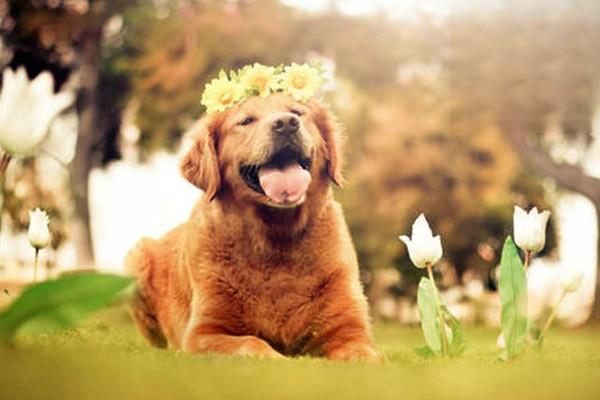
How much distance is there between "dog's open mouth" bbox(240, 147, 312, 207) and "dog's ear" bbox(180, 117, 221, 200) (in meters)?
0.11

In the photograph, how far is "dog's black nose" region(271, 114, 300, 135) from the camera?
2.37m

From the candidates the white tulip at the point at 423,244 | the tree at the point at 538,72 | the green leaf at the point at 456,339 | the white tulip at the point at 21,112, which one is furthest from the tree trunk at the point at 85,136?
the white tulip at the point at 21,112

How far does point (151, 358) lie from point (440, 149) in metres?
6.35

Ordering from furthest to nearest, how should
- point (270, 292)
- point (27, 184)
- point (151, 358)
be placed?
point (27, 184), point (270, 292), point (151, 358)

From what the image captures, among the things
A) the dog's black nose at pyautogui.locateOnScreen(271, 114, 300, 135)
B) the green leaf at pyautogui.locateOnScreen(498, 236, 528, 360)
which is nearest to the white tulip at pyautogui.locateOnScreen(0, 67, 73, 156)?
the dog's black nose at pyautogui.locateOnScreen(271, 114, 300, 135)

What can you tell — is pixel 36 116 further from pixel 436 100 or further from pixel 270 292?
pixel 436 100

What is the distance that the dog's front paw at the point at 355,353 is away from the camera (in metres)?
2.29

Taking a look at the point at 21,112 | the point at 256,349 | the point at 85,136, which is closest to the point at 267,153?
the point at 256,349

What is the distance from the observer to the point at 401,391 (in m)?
1.66

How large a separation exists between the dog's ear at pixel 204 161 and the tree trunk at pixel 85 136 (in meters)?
4.38

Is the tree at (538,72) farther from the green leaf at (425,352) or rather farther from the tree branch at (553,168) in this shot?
the green leaf at (425,352)

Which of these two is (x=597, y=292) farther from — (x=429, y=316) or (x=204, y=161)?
(x=204, y=161)

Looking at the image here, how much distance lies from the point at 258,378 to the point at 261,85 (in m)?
1.06

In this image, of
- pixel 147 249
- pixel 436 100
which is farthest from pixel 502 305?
pixel 436 100
